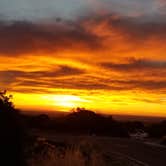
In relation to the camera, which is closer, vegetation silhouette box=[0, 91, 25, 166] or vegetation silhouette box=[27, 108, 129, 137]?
vegetation silhouette box=[0, 91, 25, 166]

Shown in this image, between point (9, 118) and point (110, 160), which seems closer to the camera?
point (9, 118)

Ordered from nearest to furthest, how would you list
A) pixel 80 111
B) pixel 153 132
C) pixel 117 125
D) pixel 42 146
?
pixel 42 146 < pixel 153 132 < pixel 117 125 < pixel 80 111

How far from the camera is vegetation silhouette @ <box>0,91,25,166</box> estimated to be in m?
8.75

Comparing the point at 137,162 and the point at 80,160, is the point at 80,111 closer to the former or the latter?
the point at 137,162

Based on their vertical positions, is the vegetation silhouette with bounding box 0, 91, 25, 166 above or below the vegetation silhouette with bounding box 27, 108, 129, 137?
below

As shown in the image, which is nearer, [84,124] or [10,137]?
[10,137]

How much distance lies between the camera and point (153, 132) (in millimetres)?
59969

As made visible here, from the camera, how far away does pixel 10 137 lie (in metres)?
8.88

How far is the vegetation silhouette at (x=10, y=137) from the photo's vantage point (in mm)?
8750

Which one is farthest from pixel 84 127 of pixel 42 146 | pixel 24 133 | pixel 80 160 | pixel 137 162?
pixel 24 133

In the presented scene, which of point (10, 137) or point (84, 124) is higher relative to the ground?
point (84, 124)

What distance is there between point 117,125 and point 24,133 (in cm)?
5495

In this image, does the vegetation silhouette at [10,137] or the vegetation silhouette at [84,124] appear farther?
the vegetation silhouette at [84,124]

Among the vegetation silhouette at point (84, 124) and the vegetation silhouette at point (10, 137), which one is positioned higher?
the vegetation silhouette at point (84, 124)
